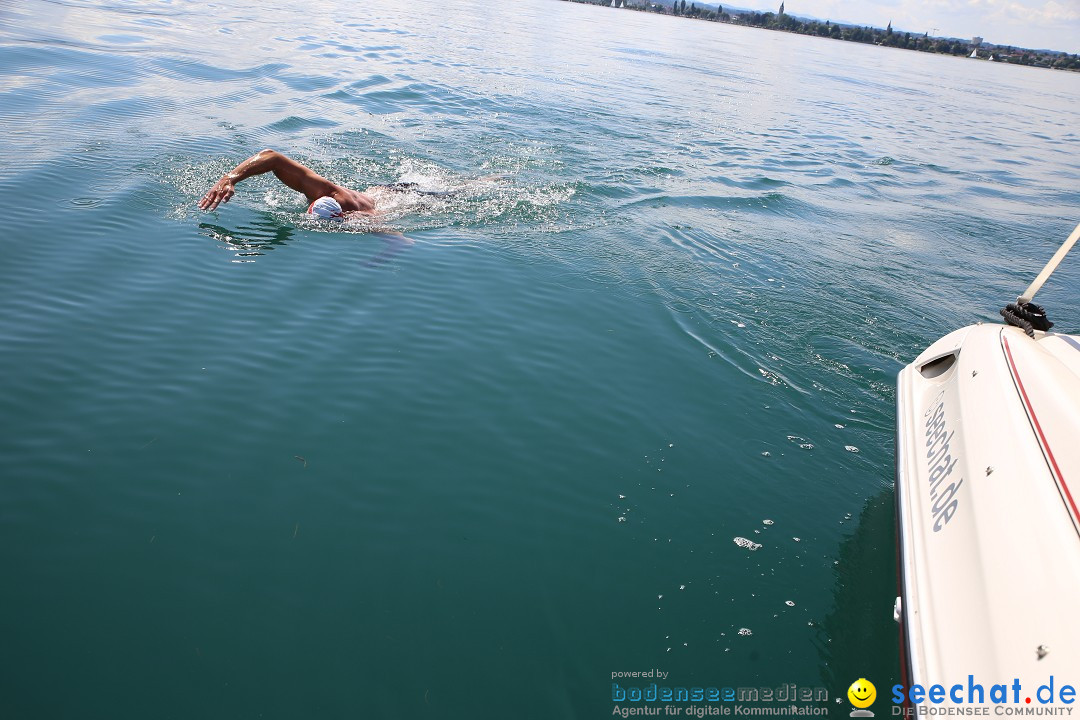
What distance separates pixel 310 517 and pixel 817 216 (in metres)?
Result: 8.68

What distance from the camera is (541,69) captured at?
21.3 meters

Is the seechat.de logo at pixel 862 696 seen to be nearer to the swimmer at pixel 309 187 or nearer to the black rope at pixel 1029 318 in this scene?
the black rope at pixel 1029 318

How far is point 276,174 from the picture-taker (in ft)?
24.6

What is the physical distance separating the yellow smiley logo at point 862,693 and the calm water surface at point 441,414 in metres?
0.05

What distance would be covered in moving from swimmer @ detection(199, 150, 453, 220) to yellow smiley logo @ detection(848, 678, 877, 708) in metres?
6.33

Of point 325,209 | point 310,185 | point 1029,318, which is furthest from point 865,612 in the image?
point 310,185

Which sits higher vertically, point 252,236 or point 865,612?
point 252,236

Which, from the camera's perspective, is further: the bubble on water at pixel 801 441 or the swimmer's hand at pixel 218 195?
the swimmer's hand at pixel 218 195

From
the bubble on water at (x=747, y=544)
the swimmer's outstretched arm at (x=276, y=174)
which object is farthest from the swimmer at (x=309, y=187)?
the bubble on water at (x=747, y=544)

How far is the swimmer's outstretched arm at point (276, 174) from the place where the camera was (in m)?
6.72

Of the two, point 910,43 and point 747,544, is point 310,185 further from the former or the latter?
point 910,43

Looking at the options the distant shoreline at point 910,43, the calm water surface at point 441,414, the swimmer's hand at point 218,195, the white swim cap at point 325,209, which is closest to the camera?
the calm water surface at point 441,414

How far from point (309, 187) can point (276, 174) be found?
1.18ft

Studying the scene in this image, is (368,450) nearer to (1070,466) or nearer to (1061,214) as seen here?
(1070,466)
